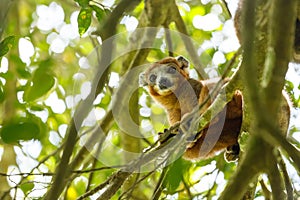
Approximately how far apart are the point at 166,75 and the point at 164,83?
120 millimetres

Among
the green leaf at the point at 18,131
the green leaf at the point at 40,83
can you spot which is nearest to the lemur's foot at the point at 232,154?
the green leaf at the point at 40,83

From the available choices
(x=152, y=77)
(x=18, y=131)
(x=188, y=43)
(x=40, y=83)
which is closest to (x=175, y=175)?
(x=40, y=83)

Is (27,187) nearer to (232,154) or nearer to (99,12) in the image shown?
(99,12)

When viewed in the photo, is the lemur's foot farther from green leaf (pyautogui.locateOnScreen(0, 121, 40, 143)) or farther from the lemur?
green leaf (pyautogui.locateOnScreen(0, 121, 40, 143))

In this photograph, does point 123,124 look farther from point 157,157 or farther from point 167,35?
point 157,157

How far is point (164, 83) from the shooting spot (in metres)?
5.60

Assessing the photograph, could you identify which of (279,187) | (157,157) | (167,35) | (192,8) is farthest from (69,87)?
(279,187)

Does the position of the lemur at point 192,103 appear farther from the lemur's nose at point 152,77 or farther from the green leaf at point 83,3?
the green leaf at point 83,3

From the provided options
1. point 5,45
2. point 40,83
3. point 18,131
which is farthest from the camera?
point 5,45

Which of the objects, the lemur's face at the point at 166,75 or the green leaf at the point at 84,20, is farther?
the lemur's face at the point at 166,75

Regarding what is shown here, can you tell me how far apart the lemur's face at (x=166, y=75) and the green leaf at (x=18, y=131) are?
9.88ft

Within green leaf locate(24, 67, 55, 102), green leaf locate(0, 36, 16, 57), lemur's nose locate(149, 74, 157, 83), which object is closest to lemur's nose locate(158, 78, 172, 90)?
lemur's nose locate(149, 74, 157, 83)

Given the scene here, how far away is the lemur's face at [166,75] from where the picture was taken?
18.3 feet

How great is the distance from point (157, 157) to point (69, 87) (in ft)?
8.18
